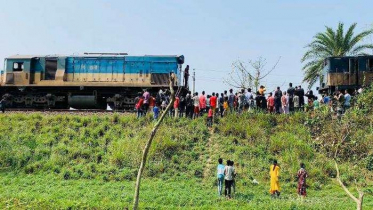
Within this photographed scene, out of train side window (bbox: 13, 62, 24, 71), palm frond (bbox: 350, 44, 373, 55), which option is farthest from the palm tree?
train side window (bbox: 13, 62, 24, 71)

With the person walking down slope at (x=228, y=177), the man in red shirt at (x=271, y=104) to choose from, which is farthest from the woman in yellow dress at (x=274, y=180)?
the man in red shirt at (x=271, y=104)

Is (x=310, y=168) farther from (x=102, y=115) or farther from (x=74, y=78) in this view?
(x=74, y=78)

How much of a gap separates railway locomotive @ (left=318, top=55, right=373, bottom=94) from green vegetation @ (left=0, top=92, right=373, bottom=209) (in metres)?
7.74

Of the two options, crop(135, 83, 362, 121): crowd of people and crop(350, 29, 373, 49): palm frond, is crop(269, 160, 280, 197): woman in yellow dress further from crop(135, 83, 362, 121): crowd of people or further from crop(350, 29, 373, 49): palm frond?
crop(350, 29, 373, 49): palm frond

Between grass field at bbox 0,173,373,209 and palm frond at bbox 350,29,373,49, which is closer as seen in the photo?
grass field at bbox 0,173,373,209

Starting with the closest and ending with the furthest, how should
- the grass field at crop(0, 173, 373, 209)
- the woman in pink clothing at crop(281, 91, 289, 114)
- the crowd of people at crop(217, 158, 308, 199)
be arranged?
the grass field at crop(0, 173, 373, 209), the crowd of people at crop(217, 158, 308, 199), the woman in pink clothing at crop(281, 91, 289, 114)

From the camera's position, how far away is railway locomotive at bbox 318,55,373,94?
26891 millimetres

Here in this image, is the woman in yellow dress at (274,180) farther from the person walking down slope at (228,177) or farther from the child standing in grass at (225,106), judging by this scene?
the child standing in grass at (225,106)

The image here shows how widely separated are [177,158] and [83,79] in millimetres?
10976

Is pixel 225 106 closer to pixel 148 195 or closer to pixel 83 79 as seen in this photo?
pixel 148 195

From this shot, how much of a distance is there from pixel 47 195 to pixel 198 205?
4.48 meters

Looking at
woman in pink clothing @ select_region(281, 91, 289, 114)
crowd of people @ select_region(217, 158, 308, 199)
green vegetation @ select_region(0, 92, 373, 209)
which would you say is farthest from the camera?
woman in pink clothing @ select_region(281, 91, 289, 114)

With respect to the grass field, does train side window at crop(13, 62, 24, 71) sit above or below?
above

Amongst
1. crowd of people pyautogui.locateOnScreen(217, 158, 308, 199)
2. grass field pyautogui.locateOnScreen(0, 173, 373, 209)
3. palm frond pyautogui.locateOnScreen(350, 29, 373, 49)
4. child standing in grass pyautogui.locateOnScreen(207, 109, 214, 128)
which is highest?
palm frond pyautogui.locateOnScreen(350, 29, 373, 49)
